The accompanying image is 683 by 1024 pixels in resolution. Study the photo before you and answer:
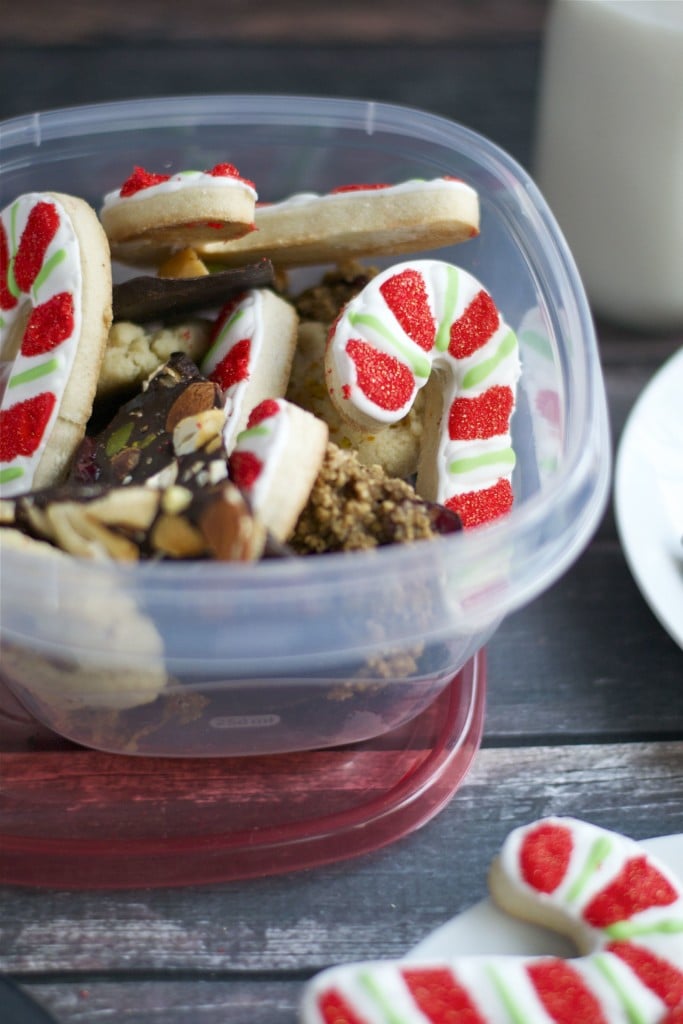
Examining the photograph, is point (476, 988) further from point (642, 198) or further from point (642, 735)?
point (642, 198)

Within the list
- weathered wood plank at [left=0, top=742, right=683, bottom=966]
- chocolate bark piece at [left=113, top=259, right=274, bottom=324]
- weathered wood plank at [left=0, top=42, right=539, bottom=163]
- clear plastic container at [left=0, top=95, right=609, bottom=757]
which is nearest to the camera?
clear plastic container at [left=0, top=95, right=609, bottom=757]

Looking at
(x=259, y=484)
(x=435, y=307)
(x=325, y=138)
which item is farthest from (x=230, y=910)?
(x=325, y=138)

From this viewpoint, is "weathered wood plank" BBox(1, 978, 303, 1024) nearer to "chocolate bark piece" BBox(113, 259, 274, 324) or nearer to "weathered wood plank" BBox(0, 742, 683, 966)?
"weathered wood plank" BBox(0, 742, 683, 966)

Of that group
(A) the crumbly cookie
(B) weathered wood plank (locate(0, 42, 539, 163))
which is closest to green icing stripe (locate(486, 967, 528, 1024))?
(A) the crumbly cookie

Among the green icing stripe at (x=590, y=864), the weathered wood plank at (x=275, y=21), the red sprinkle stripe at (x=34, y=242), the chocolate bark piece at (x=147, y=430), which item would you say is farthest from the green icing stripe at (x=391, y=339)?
the weathered wood plank at (x=275, y=21)

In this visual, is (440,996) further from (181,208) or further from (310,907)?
(181,208)

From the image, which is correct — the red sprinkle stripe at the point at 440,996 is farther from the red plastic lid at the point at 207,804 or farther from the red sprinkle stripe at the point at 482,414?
the red sprinkle stripe at the point at 482,414
